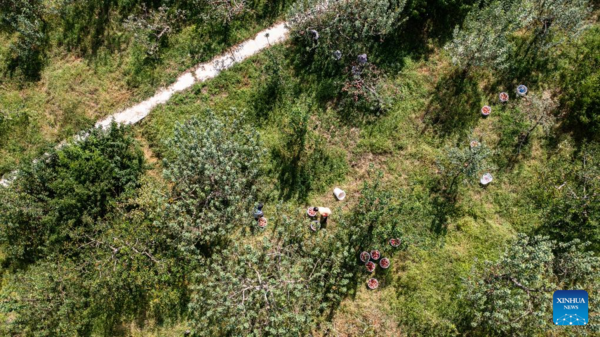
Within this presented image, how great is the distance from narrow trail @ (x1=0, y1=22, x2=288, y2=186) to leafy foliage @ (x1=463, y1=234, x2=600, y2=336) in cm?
974

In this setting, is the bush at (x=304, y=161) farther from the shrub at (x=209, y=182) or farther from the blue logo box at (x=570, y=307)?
the blue logo box at (x=570, y=307)

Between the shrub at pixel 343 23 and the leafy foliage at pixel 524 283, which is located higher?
the shrub at pixel 343 23

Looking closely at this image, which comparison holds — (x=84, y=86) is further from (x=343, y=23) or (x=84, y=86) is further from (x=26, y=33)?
(x=343, y=23)

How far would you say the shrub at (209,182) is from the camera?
10375 millimetres

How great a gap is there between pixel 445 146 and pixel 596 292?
5.85 metres

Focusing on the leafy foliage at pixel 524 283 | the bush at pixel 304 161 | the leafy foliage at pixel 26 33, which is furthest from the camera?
the leafy foliage at pixel 26 33

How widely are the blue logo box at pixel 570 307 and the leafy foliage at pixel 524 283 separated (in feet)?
0.69

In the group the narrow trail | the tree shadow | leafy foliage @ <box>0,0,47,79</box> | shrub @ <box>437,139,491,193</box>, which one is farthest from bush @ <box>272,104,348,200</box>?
leafy foliage @ <box>0,0,47,79</box>

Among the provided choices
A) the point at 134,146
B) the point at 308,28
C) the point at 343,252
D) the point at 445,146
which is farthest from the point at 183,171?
the point at 445,146

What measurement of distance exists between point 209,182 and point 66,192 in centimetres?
392

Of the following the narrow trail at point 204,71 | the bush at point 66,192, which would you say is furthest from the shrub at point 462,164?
the bush at point 66,192

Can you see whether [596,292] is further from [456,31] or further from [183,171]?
[183,171]

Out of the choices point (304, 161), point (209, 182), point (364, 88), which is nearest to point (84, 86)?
point (209, 182)

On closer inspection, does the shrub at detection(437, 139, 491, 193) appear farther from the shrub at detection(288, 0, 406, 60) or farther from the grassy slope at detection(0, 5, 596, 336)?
the shrub at detection(288, 0, 406, 60)
